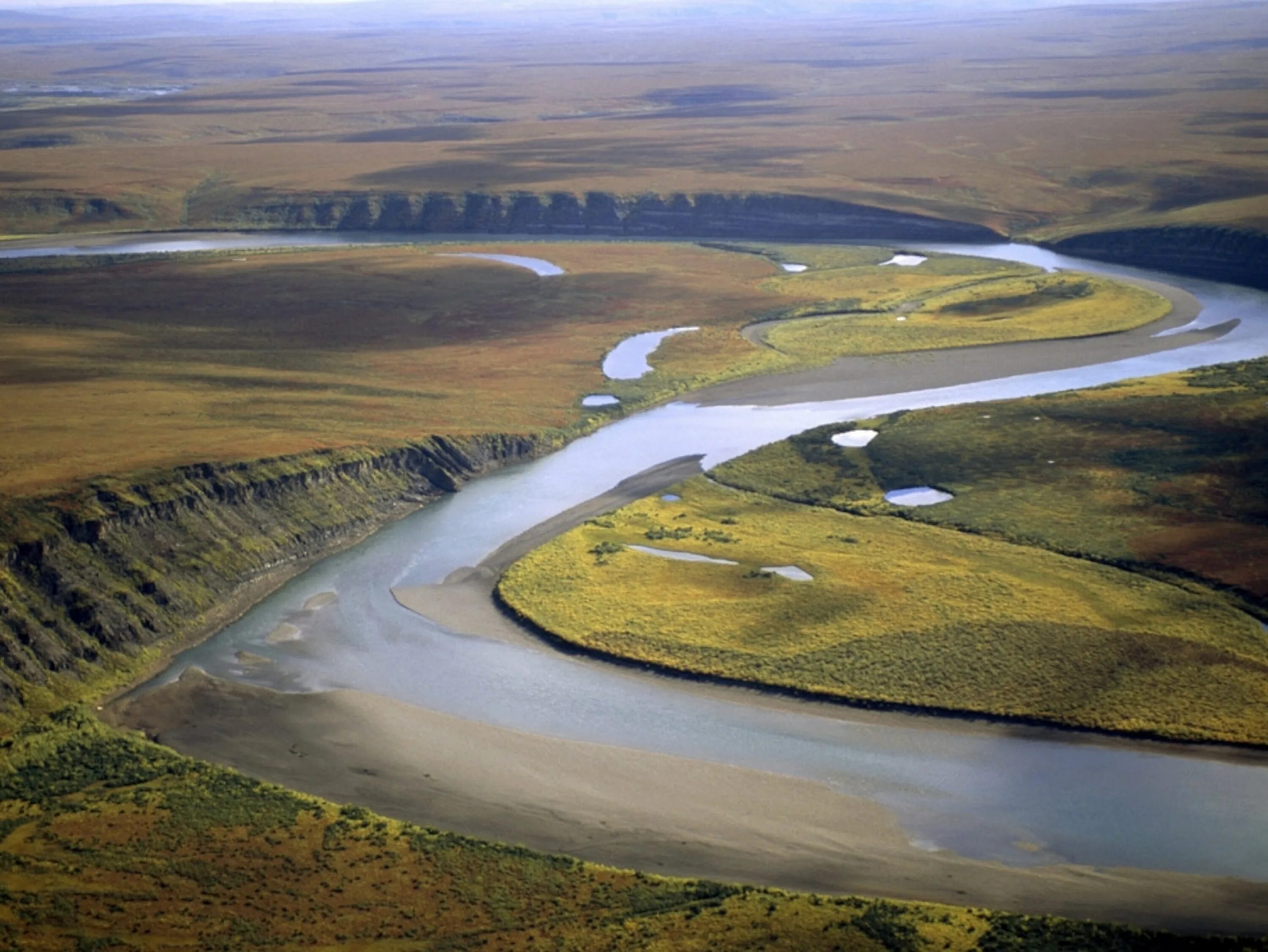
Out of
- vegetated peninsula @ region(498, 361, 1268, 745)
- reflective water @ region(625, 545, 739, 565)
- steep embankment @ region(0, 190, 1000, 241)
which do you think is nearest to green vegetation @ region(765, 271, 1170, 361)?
vegetated peninsula @ region(498, 361, 1268, 745)

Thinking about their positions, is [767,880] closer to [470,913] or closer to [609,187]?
[470,913]

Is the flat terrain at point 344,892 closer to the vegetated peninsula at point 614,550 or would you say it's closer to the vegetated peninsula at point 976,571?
the vegetated peninsula at point 614,550

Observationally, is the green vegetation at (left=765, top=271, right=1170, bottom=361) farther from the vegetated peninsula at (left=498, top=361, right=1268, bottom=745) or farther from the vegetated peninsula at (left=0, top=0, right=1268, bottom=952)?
the vegetated peninsula at (left=498, top=361, right=1268, bottom=745)

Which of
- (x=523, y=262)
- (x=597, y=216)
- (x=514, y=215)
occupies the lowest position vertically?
(x=523, y=262)

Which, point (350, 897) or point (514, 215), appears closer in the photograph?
point (350, 897)

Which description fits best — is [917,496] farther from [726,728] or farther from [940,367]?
[940,367]

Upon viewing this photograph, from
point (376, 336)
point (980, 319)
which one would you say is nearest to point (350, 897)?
point (376, 336)

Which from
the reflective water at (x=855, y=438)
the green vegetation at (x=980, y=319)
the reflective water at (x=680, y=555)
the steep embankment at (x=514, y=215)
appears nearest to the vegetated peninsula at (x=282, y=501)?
the green vegetation at (x=980, y=319)
